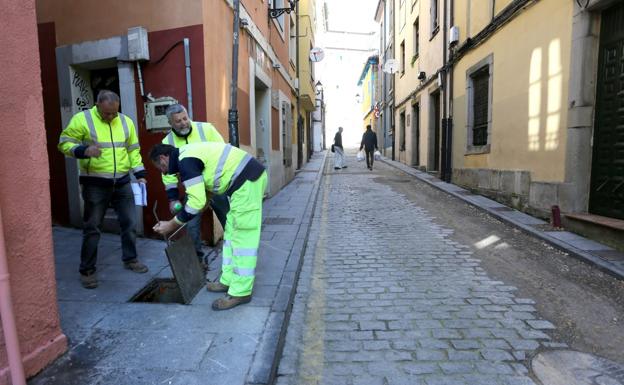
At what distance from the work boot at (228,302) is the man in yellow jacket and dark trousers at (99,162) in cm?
125

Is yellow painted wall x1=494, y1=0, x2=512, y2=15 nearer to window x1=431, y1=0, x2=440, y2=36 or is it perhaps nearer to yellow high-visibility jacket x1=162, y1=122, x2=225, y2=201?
window x1=431, y1=0, x2=440, y2=36

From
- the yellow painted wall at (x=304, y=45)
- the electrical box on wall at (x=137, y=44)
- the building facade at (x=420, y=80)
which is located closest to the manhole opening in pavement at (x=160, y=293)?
the electrical box on wall at (x=137, y=44)

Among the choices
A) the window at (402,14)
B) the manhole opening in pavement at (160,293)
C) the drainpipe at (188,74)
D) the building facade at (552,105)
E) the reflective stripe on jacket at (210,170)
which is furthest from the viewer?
the window at (402,14)

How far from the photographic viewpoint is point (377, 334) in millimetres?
3184

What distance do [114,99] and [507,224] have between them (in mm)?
6066

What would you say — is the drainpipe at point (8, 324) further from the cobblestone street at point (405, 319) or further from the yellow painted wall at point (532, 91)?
the yellow painted wall at point (532, 91)

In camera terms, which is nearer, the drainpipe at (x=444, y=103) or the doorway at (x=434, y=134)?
the drainpipe at (x=444, y=103)

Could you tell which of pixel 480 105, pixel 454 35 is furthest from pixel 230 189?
pixel 454 35

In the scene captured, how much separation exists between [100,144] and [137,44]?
1.78 m

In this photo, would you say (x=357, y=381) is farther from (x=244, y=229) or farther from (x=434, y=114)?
(x=434, y=114)

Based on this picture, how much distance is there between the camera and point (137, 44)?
5047 mm

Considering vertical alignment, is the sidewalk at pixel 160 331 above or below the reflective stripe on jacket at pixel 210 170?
below

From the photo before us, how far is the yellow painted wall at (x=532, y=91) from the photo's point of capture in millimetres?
6309

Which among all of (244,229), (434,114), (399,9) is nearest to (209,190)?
(244,229)
